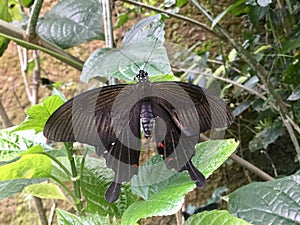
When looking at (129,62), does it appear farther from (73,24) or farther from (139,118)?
(73,24)

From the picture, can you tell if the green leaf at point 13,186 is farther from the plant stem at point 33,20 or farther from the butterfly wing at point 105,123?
the plant stem at point 33,20

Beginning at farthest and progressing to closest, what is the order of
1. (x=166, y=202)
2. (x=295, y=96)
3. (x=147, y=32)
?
(x=295, y=96)
(x=147, y=32)
(x=166, y=202)

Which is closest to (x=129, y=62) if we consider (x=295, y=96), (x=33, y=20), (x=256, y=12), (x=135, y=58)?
(x=135, y=58)

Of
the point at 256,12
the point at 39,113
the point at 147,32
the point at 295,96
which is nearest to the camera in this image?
the point at 39,113

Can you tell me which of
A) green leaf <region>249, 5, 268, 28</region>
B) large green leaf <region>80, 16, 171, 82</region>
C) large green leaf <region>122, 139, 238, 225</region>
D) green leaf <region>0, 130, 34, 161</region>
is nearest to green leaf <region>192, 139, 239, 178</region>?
large green leaf <region>122, 139, 238, 225</region>

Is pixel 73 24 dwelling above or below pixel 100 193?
above

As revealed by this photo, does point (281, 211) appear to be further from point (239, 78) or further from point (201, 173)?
point (239, 78)
